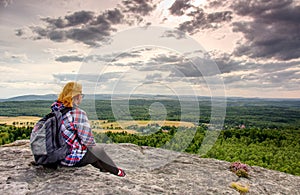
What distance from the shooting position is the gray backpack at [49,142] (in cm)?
699

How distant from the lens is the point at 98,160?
7.79 metres

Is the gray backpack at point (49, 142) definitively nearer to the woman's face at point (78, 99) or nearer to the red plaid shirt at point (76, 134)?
the red plaid shirt at point (76, 134)

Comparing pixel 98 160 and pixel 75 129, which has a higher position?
pixel 75 129

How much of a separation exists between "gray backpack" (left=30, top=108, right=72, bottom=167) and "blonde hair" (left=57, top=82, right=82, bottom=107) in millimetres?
337

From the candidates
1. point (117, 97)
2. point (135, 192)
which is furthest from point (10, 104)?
point (135, 192)

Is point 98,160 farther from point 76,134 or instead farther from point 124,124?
point 124,124

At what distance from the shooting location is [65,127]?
23.7ft

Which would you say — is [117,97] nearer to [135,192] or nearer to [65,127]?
[65,127]

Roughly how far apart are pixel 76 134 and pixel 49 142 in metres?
0.67

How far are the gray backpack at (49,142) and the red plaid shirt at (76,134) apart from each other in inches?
7.4

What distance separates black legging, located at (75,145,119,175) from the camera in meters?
7.61

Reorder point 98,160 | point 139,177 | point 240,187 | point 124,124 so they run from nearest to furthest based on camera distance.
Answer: point 98,160
point 139,177
point 240,187
point 124,124

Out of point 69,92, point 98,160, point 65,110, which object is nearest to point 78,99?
point 69,92

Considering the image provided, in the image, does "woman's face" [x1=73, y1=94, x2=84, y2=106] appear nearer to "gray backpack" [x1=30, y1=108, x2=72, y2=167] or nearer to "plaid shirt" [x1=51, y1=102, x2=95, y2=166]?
"plaid shirt" [x1=51, y1=102, x2=95, y2=166]
